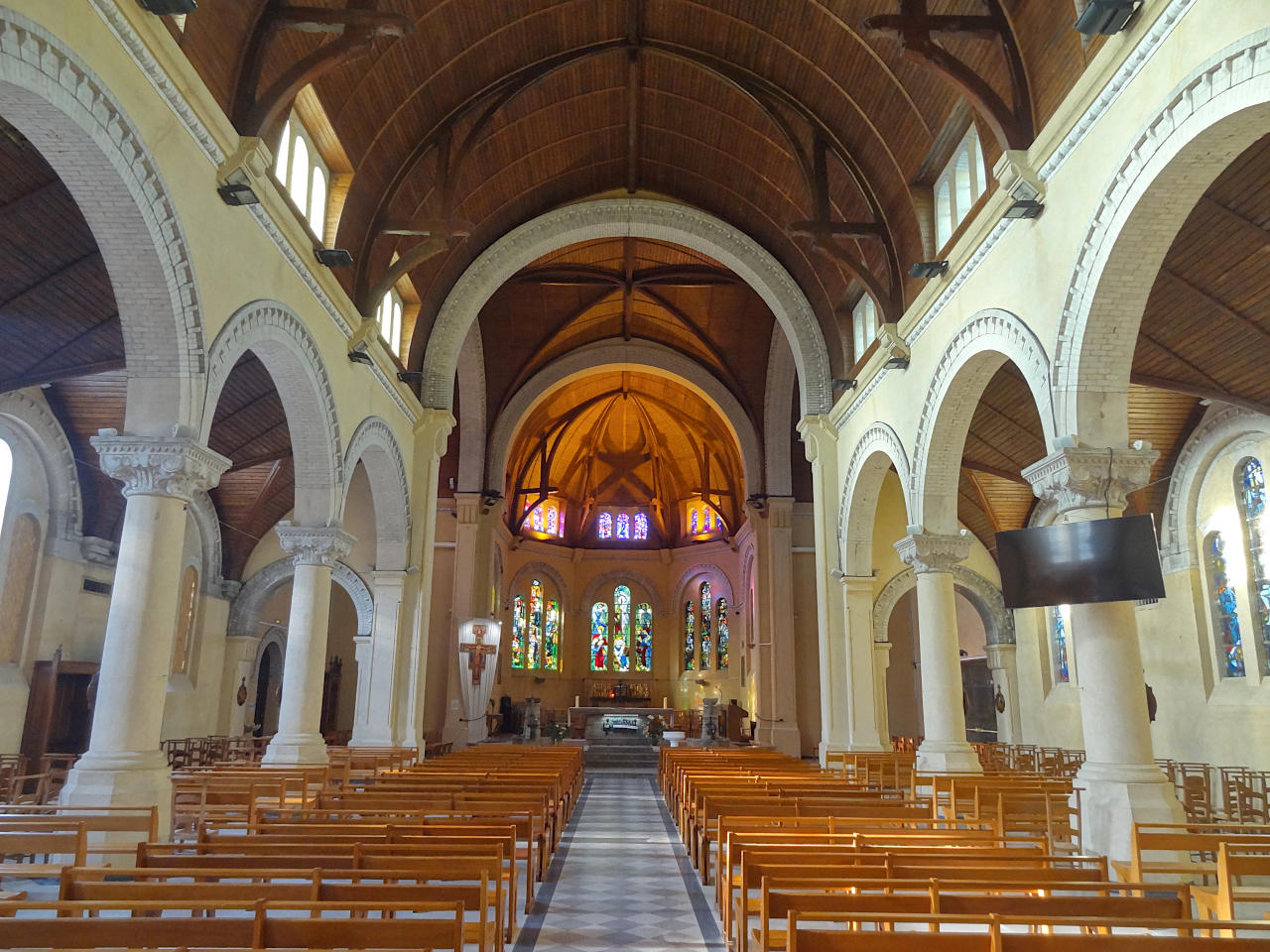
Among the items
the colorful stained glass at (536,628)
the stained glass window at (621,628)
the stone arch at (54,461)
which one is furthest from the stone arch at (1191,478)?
the colorful stained glass at (536,628)

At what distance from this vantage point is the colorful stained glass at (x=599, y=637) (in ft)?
126

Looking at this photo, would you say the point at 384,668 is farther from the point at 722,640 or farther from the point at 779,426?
the point at 722,640

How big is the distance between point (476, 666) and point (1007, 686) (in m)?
13.6

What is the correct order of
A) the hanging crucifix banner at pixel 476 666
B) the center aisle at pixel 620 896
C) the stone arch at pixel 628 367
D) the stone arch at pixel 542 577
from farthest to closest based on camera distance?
the stone arch at pixel 542 577, the stone arch at pixel 628 367, the hanging crucifix banner at pixel 476 666, the center aisle at pixel 620 896

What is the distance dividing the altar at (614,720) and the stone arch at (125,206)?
2173cm

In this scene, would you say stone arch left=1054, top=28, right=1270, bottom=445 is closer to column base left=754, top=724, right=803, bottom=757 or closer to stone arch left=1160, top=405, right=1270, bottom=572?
stone arch left=1160, top=405, right=1270, bottom=572

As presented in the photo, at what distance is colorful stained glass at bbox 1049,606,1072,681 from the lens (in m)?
22.3

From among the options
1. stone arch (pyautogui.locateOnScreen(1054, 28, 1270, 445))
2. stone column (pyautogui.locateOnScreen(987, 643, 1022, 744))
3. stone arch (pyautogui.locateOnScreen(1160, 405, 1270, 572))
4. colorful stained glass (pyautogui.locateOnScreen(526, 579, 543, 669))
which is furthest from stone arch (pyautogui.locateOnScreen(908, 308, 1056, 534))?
colorful stained glass (pyautogui.locateOnScreen(526, 579, 543, 669))

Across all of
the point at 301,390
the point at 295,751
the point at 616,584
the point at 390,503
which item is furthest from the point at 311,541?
the point at 616,584

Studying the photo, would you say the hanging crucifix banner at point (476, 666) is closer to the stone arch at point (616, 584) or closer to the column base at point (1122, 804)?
the stone arch at point (616, 584)

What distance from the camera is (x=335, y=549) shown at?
14016 millimetres

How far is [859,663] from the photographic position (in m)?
17.5

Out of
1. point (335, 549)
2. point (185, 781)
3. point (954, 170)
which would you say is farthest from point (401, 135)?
point (185, 781)

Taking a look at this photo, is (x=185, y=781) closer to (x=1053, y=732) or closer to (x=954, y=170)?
(x=954, y=170)
